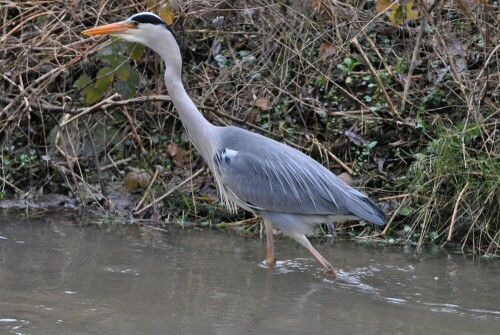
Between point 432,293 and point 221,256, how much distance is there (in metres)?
1.45

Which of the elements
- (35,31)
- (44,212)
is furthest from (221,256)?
(35,31)

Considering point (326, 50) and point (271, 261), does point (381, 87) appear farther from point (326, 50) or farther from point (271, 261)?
point (271, 261)

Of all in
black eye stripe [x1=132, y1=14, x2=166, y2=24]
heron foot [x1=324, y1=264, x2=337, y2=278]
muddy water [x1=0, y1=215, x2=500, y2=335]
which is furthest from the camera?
black eye stripe [x1=132, y1=14, x2=166, y2=24]

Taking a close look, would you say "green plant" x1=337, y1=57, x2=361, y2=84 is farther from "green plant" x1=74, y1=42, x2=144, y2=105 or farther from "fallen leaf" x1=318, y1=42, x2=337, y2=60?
"green plant" x1=74, y1=42, x2=144, y2=105

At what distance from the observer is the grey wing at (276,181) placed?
5598 mm

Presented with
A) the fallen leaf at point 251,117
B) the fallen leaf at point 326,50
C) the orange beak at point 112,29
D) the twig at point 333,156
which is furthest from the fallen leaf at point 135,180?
the fallen leaf at point 326,50

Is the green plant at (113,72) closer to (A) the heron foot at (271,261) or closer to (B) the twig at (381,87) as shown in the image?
(B) the twig at (381,87)

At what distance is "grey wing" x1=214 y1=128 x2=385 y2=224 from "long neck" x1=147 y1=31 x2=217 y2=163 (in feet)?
0.38

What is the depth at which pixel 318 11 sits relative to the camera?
24.7 ft

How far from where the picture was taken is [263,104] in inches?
292

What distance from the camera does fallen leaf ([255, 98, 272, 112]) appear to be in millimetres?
7395

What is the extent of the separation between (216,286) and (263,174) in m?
0.94

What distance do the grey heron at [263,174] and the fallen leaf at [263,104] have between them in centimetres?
153

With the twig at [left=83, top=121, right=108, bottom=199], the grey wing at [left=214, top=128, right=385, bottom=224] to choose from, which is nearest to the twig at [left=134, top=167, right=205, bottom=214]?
the twig at [left=83, top=121, right=108, bottom=199]
